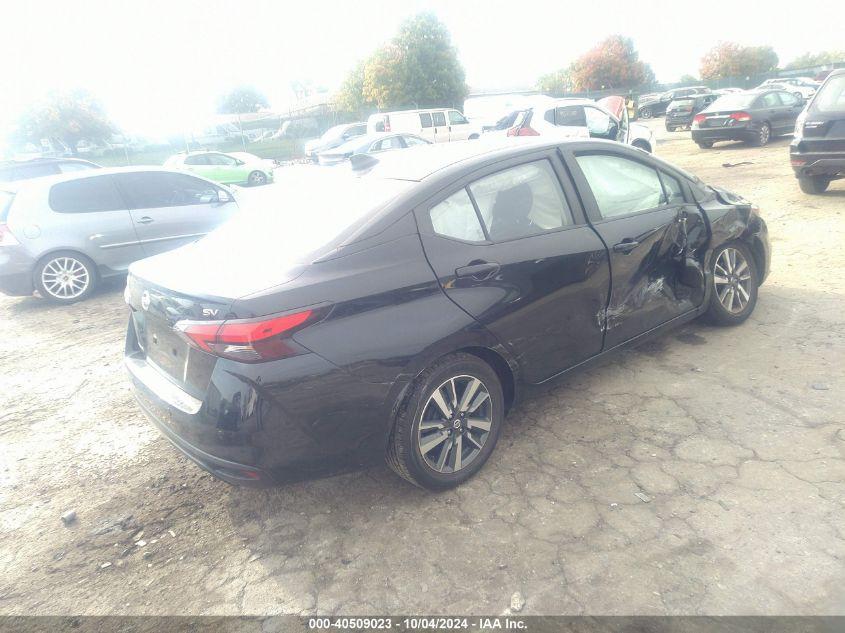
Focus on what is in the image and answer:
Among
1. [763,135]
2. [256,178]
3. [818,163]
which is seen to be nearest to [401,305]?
[818,163]

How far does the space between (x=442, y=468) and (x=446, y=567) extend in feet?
1.70

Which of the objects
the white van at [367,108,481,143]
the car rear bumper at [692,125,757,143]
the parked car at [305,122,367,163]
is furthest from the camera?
the white van at [367,108,481,143]

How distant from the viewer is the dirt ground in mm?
2373

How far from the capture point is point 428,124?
74.4 ft

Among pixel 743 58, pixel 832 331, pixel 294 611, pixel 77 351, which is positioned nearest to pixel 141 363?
pixel 294 611

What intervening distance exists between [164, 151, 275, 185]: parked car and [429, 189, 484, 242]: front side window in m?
17.5

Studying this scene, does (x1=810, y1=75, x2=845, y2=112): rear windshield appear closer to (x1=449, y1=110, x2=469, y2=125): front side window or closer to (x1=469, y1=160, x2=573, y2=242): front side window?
(x1=469, y1=160, x2=573, y2=242): front side window

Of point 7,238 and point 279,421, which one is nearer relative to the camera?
point 279,421

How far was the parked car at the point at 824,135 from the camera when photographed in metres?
7.40

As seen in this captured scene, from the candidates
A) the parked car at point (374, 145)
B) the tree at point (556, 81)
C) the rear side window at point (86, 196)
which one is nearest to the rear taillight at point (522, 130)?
the parked car at point (374, 145)

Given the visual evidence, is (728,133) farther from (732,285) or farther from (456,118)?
(732,285)

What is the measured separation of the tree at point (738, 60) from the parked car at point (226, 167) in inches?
2325

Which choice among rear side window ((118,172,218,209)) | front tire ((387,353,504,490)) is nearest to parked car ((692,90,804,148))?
rear side window ((118,172,218,209))

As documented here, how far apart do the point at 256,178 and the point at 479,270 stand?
61.3 feet
